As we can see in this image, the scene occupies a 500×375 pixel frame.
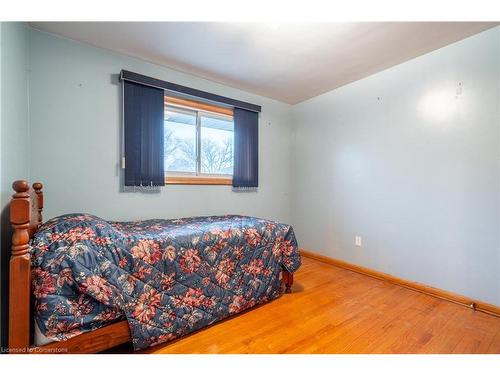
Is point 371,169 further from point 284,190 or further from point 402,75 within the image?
point 284,190

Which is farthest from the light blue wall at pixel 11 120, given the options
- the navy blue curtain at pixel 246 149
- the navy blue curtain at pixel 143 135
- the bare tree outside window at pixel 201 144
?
the navy blue curtain at pixel 246 149

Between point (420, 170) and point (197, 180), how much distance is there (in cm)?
224

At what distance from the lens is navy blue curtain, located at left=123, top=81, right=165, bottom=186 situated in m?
2.08

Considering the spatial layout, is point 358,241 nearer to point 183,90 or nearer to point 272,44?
point 272,44

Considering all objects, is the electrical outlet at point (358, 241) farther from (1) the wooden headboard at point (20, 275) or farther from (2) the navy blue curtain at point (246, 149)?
(1) the wooden headboard at point (20, 275)

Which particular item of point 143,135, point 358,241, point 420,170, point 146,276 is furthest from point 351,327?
point 143,135

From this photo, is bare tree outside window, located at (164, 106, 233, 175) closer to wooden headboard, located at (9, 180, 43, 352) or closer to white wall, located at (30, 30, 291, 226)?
white wall, located at (30, 30, 291, 226)

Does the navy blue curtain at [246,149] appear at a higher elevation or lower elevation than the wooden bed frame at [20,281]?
higher

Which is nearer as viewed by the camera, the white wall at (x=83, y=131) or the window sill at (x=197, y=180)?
the white wall at (x=83, y=131)

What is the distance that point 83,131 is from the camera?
1.93 metres

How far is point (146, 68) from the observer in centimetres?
220

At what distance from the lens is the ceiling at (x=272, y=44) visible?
1.70 metres

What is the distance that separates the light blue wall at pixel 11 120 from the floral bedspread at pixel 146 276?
0.21 m
